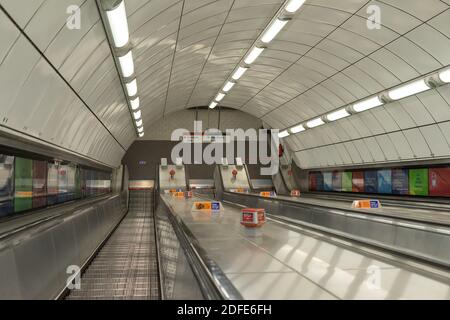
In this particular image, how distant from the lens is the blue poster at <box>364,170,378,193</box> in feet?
59.9

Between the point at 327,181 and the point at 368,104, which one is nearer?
the point at 368,104

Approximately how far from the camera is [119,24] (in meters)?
7.06

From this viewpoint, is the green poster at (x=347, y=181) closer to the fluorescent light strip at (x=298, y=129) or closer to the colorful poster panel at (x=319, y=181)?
the colorful poster panel at (x=319, y=181)

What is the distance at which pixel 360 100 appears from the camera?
15375 millimetres

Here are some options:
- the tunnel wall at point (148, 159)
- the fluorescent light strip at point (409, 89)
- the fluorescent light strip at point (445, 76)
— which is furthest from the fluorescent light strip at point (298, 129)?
the fluorescent light strip at point (445, 76)

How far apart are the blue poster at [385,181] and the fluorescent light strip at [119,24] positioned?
1322 centimetres

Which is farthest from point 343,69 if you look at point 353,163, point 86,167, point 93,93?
point 86,167

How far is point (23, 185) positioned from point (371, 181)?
14901 millimetres

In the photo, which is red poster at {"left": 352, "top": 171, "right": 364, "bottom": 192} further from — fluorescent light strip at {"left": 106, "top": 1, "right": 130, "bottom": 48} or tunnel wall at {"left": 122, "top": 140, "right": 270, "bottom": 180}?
fluorescent light strip at {"left": 106, "top": 1, "right": 130, "bottom": 48}

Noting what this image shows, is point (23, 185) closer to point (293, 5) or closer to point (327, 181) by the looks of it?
point (293, 5)

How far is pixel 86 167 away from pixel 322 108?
11045 millimetres

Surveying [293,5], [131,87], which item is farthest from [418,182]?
[131,87]

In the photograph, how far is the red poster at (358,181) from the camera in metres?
19.4

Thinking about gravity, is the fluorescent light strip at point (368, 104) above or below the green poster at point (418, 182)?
above
